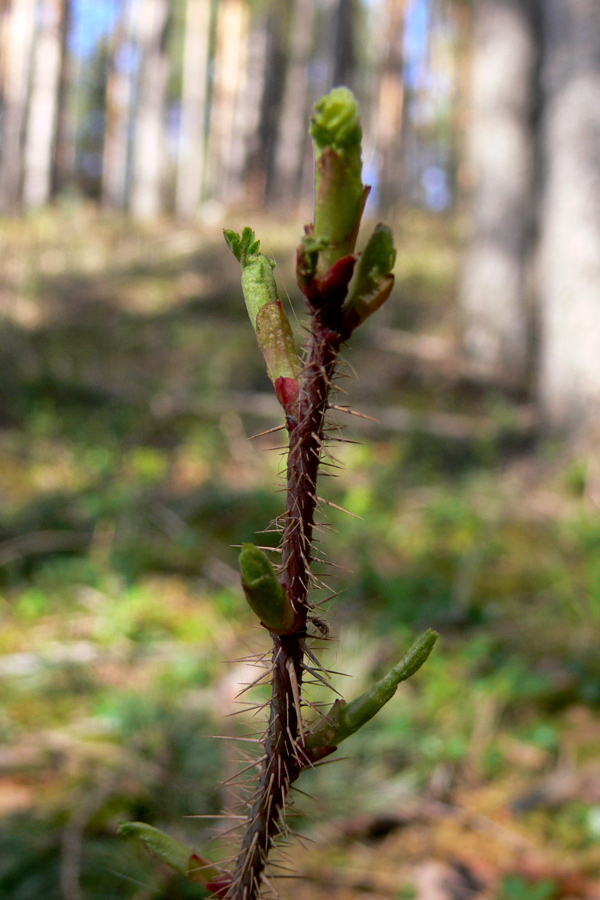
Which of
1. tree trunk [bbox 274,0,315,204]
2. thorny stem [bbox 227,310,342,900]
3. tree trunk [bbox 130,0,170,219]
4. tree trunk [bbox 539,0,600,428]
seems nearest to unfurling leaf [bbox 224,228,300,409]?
thorny stem [bbox 227,310,342,900]

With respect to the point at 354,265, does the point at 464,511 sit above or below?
below

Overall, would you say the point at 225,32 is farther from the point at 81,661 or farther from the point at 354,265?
the point at 354,265

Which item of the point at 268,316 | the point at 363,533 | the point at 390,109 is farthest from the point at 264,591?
the point at 390,109

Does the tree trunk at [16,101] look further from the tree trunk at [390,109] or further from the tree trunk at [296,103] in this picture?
the tree trunk at [390,109]

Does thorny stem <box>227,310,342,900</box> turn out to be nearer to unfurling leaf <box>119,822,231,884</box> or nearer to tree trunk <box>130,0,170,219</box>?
unfurling leaf <box>119,822,231,884</box>

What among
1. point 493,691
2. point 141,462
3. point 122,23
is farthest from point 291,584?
point 122,23

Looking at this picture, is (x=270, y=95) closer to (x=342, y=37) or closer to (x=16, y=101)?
(x=342, y=37)
